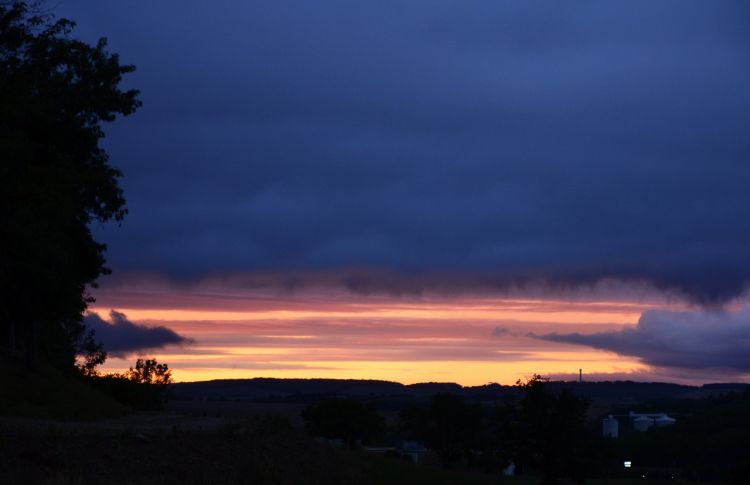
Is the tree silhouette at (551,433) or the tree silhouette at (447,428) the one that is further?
the tree silhouette at (447,428)

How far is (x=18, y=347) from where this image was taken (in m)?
52.4

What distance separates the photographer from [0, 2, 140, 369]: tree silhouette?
25031mm

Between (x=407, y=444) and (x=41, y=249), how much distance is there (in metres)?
75.6

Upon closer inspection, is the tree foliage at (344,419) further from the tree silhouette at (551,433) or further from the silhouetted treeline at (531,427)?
the tree silhouette at (551,433)

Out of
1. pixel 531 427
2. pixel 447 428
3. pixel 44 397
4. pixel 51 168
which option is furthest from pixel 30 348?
Result: pixel 447 428

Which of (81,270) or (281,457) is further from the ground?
(81,270)

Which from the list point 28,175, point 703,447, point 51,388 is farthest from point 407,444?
point 28,175

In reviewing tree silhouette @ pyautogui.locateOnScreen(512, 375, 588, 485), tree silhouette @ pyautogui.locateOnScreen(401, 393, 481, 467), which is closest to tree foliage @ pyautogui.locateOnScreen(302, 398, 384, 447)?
tree silhouette @ pyautogui.locateOnScreen(512, 375, 588, 485)

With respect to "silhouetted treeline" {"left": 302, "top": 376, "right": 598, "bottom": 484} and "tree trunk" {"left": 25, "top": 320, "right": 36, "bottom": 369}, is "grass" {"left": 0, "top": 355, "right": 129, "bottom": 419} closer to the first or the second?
"tree trunk" {"left": 25, "top": 320, "right": 36, "bottom": 369}

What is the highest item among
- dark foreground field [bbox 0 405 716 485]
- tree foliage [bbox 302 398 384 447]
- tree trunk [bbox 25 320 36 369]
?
tree trunk [bbox 25 320 36 369]

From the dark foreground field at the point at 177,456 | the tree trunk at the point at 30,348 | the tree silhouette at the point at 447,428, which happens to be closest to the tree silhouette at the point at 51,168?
the tree trunk at the point at 30,348

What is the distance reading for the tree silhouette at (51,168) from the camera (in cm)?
2503

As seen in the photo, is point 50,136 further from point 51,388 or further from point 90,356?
point 90,356

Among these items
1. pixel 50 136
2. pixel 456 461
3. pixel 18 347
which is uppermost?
pixel 50 136
